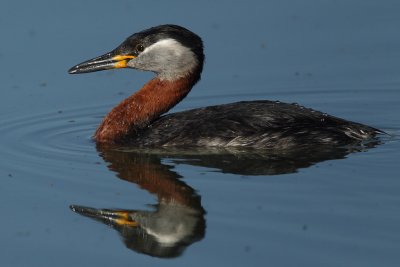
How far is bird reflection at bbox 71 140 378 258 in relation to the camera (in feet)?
31.9

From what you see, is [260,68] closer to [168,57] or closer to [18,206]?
[168,57]

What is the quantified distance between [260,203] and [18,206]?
239 centimetres

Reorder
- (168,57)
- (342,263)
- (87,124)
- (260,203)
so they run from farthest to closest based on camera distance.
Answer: (87,124) → (168,57) → (260,203) → (342,263)

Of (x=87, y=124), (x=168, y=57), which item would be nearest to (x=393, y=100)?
(x=168, y=57)

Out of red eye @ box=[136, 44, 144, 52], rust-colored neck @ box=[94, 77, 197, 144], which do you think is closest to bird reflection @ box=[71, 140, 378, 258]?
rust-colored neck @ box=[94, 77, 197, 144]

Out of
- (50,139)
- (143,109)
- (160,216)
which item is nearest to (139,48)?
(143,109)

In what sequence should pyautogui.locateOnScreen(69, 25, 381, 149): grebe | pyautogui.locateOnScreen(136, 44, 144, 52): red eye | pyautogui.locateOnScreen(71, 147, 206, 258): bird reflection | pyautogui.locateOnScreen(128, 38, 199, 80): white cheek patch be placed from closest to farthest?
pyautogui.locateOnScreen(71, 147, 206, 258): bird reflection, pyautogui.locateOnScreen(69, 25, 381, 149): grebe, pyautogui.locateOnScreen(128, 38, 199, 80): white cheek patch, pyautogui.locateOnScreen(136, 44, 144, 52): red eye

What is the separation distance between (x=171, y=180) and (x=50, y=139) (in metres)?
2.35

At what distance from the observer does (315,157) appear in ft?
39.4

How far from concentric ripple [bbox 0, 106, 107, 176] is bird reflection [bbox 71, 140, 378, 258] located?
38 centimetres

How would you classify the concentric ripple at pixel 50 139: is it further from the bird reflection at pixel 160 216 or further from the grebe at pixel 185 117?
the bird reflection at pixel 160 216

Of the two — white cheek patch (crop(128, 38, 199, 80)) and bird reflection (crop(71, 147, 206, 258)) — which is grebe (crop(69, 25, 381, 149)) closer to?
white cheek patch (crop(128, 38, 199, 80))

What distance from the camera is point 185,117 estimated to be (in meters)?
12.7

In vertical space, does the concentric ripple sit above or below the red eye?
below
